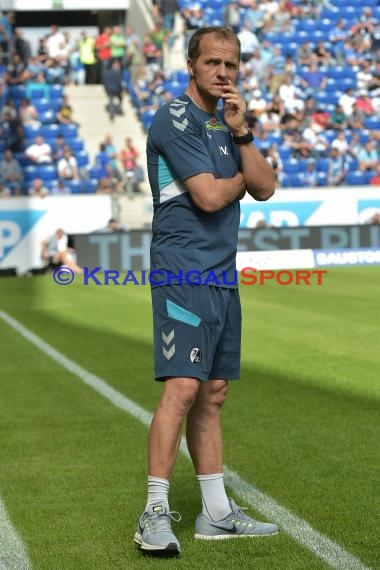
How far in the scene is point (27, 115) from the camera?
28641 mm

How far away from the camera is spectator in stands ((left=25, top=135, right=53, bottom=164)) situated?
27.8m

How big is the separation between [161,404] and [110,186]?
22662 mm

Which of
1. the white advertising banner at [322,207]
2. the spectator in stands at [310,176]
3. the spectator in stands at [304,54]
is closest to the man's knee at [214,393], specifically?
the white advertising banner at [322,207]

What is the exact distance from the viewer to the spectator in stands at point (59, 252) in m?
24.1

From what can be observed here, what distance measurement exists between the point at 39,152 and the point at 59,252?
14.3 ft

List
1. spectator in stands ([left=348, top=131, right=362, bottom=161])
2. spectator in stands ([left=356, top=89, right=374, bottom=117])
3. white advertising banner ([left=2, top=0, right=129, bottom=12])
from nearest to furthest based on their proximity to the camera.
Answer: spectator in stands ([left=348, top=131, right=362, bottom=161]), spectator in stands ([left=356, top=89, right=374, bottom=117]), white advertising banner ([left=2, top=0, right=129, bottom=12])

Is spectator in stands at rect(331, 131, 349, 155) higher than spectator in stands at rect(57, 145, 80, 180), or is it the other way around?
spectator in stands at rect(331, 131, 349, 155)

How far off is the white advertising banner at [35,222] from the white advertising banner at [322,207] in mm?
3578

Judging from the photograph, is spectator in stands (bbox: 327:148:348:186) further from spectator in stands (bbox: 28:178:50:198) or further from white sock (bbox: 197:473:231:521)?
white sock (bbox: 197:473:231:521)

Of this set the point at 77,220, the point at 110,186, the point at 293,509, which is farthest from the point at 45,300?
the point at 293,509

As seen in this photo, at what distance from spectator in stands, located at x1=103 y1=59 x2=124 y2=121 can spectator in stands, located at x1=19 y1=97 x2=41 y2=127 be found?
103 inches

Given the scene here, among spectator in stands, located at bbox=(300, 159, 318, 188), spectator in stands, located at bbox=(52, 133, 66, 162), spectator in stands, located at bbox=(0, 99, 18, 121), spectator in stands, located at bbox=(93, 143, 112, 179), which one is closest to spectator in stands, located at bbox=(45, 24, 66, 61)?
spectator in stands, located at bbox=(0, 99, 18, 121)

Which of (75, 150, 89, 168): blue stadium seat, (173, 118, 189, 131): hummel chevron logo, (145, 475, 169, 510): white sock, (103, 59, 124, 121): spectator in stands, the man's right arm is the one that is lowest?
(145, 475, 169, 510): white sock

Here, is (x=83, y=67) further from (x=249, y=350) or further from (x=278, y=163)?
(x=249, y=350)
